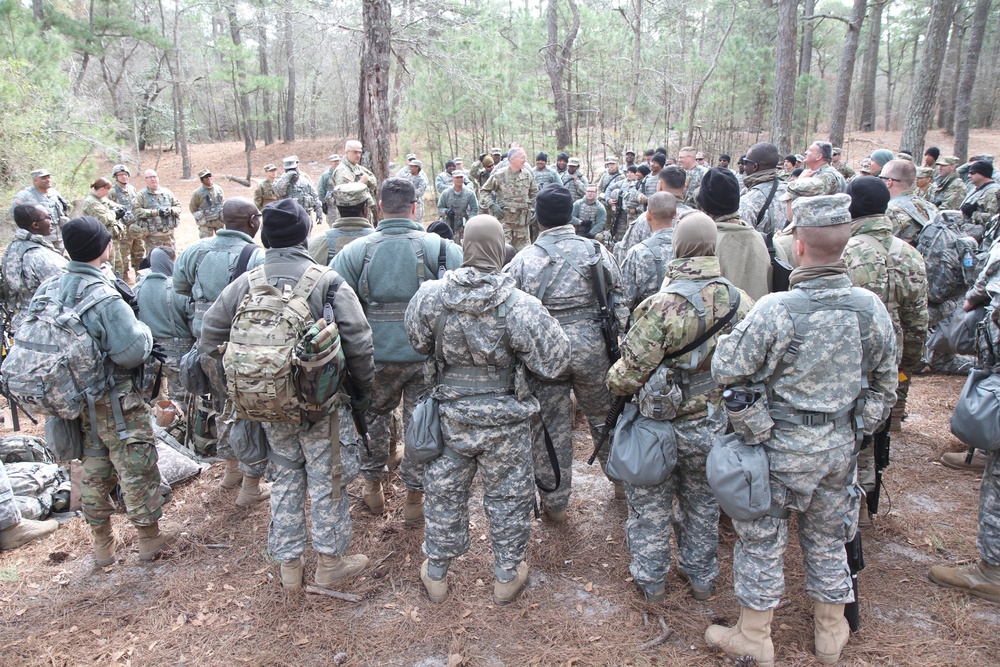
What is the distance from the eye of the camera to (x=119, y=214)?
11.2 metres

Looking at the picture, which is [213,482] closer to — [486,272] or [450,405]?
[450,405]

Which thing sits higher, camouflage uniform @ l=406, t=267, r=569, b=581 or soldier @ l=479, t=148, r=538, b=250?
soldier @ l=479, t=148, r=538, b=250

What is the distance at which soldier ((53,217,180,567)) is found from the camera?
382 cm

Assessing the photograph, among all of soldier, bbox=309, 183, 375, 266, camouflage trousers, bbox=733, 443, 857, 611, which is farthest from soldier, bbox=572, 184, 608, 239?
camouflage trousers, bbox=733, 443, 857, 611

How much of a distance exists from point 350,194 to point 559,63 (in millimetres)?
20699

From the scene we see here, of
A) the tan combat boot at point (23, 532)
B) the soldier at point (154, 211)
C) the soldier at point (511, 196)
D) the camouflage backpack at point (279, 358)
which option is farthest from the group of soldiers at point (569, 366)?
the soldier at point (511, 196)

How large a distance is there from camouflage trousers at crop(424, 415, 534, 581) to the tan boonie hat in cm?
219

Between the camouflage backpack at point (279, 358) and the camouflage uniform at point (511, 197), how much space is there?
28.9 ft

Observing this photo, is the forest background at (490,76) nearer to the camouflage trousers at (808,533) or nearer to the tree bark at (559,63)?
the tree bark at (559,63)

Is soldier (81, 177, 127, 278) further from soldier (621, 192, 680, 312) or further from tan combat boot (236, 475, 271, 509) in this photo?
soldier (621, 192, 680, 312)

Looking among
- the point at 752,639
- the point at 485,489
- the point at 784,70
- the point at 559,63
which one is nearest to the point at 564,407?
the point at 485,489

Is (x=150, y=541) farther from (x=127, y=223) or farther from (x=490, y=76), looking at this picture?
(x=490, y=76)

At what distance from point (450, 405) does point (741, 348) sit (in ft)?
5.07

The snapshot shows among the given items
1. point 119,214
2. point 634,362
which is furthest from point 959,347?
point 119,214
